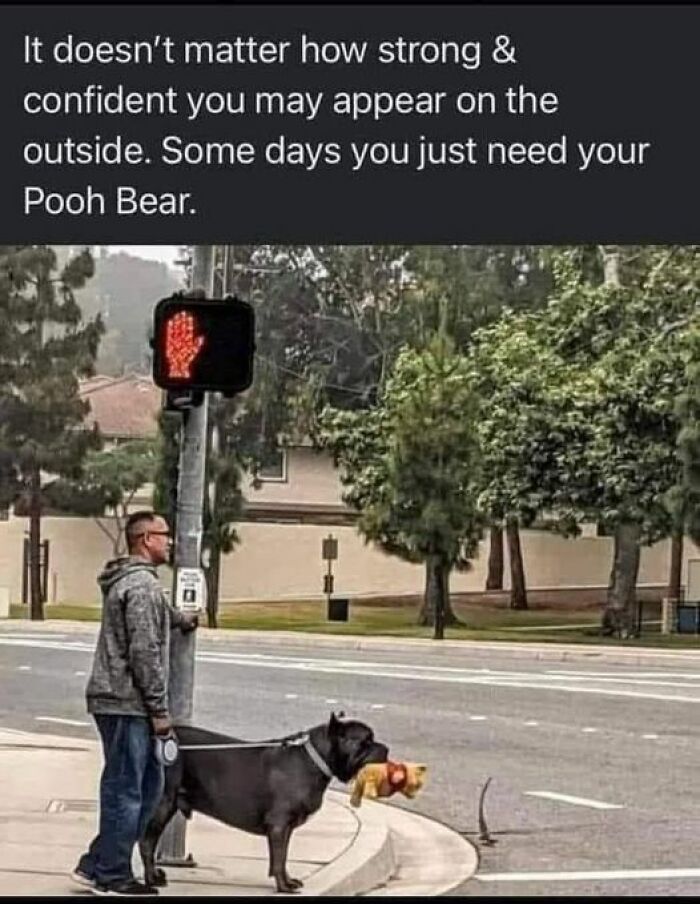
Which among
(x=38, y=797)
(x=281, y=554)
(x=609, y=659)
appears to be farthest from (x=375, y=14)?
(x=609, y=659)

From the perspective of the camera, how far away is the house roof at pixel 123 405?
36.5 feet

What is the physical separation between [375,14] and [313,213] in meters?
1.01

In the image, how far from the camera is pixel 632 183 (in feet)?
32.1

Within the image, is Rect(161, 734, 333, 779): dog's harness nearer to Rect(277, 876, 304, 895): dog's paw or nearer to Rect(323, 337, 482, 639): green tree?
Rect(277, 876, 304, 895): dog's paw

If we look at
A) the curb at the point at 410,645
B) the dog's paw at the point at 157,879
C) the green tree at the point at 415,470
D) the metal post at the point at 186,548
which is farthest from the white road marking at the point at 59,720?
the dog's paw at the point at 157,879

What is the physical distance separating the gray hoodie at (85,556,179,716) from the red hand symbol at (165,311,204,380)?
102 cm

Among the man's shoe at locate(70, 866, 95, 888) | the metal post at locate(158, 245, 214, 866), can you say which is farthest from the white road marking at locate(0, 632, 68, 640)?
the man's shoe at locate(70, 866, 95, 888)

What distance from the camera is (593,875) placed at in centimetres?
973

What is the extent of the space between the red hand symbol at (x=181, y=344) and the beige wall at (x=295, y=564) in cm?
195

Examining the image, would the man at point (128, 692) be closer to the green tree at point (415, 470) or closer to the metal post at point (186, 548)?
the metal post at point (186, 548)

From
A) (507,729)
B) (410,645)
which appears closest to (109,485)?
(410,645)

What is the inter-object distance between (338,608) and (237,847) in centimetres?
293

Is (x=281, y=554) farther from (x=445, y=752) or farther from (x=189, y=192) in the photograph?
(x=189, y=192)

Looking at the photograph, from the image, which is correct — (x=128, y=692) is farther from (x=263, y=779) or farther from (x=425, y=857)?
(x=425, y=857)
